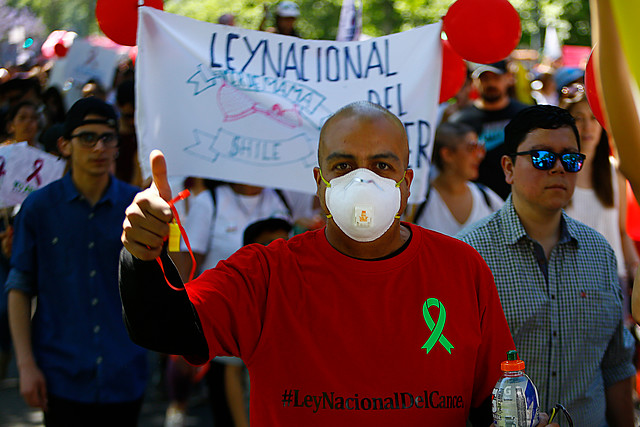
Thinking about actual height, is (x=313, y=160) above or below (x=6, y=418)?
above

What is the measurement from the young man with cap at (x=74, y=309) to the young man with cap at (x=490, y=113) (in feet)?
10.5

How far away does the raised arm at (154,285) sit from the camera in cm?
200

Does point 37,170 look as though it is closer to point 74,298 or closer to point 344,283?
point 74,298

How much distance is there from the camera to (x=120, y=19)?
4.62 meters

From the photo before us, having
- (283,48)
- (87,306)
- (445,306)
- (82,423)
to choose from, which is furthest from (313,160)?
(445,306)

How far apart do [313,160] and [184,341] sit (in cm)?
262

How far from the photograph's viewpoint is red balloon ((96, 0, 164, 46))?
14.8 ft

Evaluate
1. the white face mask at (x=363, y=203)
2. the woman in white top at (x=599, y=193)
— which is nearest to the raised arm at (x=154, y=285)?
the white face mask at (x=363, y=203)

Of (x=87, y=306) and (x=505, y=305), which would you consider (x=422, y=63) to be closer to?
(x=505, y=305)

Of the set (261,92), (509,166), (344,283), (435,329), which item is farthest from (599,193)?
(344,283)

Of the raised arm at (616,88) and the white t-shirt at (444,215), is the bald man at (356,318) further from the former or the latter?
the white t-shirt at (444,215)

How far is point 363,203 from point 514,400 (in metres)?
0.73

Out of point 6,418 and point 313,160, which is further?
point 6,418

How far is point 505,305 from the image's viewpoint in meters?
3.24
